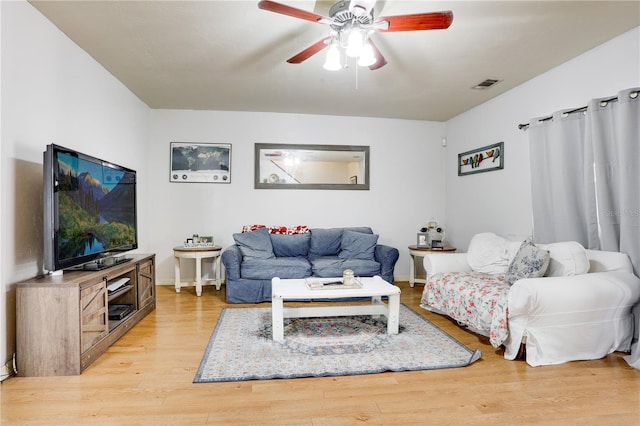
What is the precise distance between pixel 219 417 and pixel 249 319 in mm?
1600

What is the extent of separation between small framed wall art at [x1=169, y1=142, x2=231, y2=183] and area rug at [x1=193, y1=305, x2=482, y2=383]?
87.6 inches

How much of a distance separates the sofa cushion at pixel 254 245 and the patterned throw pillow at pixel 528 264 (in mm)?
2642

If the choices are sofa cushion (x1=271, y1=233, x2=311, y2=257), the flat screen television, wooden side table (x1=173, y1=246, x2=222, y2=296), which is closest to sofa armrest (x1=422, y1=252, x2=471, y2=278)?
sofa cushion (x1=271, y1=233, x2=311, y2=257)

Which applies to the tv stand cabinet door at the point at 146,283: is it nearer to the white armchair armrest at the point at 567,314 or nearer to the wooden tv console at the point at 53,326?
the wooden tv console at the point at 53,326

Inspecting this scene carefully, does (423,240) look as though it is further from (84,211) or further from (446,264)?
(84,211)

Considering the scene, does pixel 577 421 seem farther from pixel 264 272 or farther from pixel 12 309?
pixel 12 309

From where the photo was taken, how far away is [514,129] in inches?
155

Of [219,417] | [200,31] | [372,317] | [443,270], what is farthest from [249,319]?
[200,31]

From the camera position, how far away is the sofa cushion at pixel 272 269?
13.2ft

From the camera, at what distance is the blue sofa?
4.00 meters

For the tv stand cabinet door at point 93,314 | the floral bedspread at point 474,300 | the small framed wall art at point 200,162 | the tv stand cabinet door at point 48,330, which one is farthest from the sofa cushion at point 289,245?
the tv stand cabinet door at point 48,330

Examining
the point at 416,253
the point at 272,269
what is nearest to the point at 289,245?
the point at 272,269

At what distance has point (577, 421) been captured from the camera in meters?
1.78

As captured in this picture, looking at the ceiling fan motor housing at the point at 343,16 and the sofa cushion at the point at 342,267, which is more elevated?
the ceiling fan motor housing at the point at 343,16
